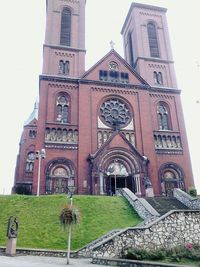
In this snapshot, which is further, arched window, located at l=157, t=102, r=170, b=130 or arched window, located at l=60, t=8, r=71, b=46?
arched window, located at l=60, t=8, r=71, b=46

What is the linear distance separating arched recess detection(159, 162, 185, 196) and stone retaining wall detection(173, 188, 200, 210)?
18.2 feet

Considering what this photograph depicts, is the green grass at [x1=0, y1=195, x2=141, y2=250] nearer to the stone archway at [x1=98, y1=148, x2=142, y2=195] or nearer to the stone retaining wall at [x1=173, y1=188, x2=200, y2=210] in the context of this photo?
the stone retaining wall at [x1=173, y1=188, x2=200, y2=210]

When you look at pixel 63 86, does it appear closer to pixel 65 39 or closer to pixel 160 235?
pixel 65 39

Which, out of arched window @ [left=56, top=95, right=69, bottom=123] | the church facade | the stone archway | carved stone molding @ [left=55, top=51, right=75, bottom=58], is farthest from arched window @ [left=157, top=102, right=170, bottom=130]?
carved stone molding @ [left=55, top=51, right=75, bottom=58]

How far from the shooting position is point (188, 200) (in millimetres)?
23391

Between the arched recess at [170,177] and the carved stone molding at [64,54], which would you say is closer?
the arched recess at [170,177]

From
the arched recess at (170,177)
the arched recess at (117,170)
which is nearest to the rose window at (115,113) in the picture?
the arched recess at (117,170)

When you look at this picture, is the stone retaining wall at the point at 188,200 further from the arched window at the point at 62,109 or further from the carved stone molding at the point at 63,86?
the carved stone molding at the point at 63,86

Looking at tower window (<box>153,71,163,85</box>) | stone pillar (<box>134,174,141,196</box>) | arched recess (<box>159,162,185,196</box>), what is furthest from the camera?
tower window (<box>153,71,163,85</box>)

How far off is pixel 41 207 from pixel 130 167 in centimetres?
1309

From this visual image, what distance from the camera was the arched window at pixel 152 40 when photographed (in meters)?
41.5

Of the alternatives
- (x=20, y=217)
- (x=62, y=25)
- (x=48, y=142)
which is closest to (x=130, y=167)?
(x=48, y=142)

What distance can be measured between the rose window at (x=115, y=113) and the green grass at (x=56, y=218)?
40.2ft

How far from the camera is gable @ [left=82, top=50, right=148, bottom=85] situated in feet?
119
